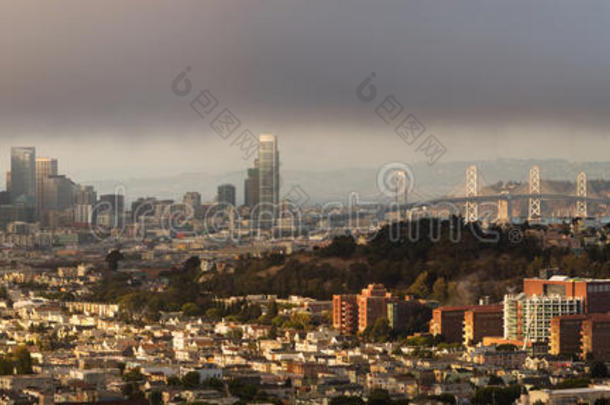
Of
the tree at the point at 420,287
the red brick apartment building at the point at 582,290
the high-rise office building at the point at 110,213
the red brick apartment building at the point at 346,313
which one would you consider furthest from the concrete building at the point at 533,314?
the high-rise office building at the point at 110,213

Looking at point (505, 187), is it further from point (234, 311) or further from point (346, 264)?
point (234, 311)

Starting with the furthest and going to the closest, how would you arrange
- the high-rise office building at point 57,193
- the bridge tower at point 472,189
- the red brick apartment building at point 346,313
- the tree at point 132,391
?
1. the high-rise office building at point 57,193
2. the bridge tower at point 472,189
3. the red brick apartment building at point 346,313
4. the tree at point 132,391

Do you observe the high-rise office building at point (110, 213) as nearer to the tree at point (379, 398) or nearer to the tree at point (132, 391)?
the tree at point (132, 391)

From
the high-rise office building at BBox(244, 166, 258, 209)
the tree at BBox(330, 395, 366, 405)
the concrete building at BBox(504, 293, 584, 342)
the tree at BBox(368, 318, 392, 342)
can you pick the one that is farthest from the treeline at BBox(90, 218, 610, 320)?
the high-rise office building at BBox(244, 166, 258, 209)

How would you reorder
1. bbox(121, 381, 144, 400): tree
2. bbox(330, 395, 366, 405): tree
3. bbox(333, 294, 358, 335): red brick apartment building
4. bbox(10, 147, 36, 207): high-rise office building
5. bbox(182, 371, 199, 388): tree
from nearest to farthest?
bbox(330, 395, 366, 405): tree → bbox(121, 381, 144, 400): tree → bbox(182, 371, 199, 388): tree → bbox(333, 294, 358, 335): red brick apartment building → bbox(10, 147, 36, 207): high-rise office building

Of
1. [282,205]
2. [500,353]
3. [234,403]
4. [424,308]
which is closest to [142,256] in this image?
[282,205]

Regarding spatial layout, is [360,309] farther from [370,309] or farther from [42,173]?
[42,173]

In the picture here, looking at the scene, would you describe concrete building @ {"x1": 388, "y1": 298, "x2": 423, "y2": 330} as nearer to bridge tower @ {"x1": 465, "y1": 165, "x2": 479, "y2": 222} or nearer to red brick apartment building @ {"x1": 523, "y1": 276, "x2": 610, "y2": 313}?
red brick apartment building @ {"x1": 523, "y1": 276, "x2": 610, "y2": 313}
